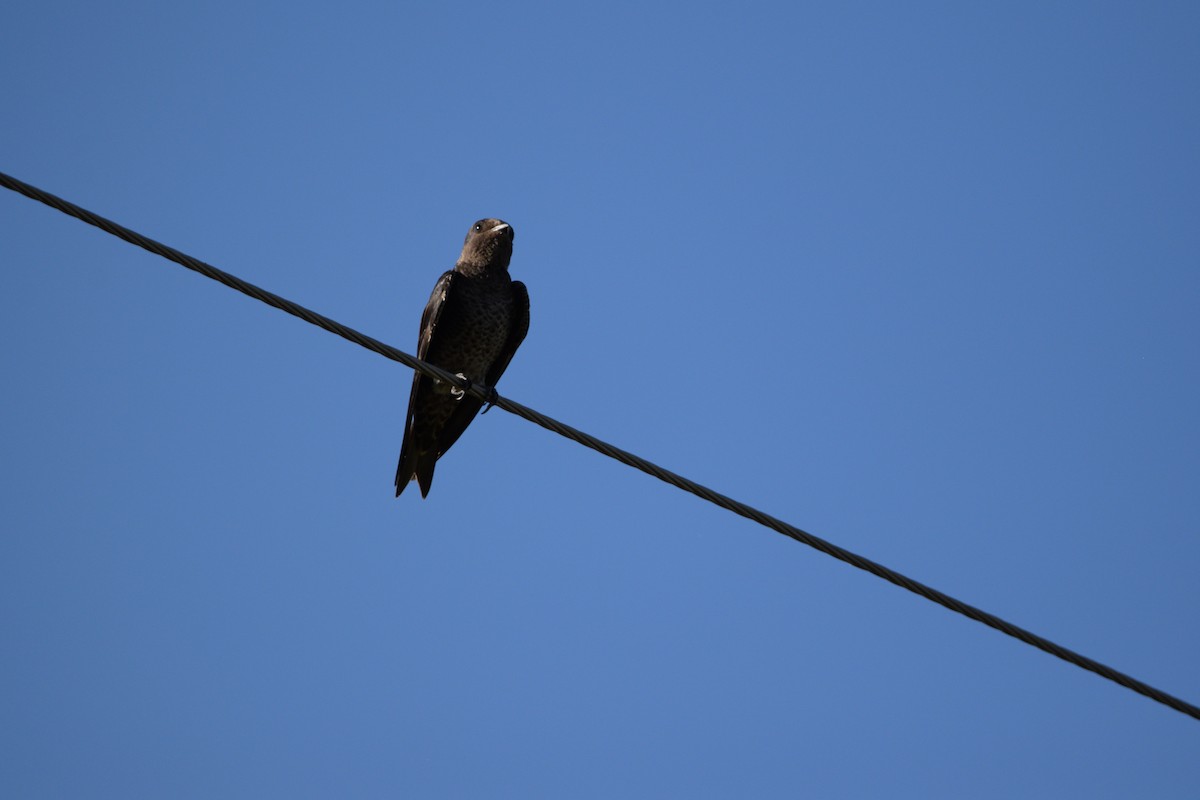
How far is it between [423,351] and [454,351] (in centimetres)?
19

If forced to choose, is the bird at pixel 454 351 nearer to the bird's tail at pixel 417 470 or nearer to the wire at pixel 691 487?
the bird's tail at pixel 417 470

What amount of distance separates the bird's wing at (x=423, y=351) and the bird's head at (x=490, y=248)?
28 centimetres

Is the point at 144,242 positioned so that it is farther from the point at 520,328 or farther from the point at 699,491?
the point at 520,328

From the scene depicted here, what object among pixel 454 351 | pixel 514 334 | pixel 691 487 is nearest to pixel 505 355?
pixel 514 334

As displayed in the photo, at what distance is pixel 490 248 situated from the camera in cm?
814

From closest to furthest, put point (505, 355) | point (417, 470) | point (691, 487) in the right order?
point (691, 487) → point (417, 470) → point (505, 355)

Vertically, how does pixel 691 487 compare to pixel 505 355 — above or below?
below

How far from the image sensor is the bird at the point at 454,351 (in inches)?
301

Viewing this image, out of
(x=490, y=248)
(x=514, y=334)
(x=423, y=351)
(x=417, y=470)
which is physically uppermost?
(x=490, y=248)

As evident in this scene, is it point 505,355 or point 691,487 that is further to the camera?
point 505,355

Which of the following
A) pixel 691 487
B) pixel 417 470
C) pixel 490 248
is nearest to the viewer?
pixel 691 487

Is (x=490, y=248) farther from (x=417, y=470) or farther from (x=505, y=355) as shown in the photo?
(x=417, y=470)

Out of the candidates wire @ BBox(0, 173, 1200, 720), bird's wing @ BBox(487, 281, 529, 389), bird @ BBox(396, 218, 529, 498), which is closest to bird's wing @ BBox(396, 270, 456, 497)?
bird @ BBox(396, 218, 529, 498)

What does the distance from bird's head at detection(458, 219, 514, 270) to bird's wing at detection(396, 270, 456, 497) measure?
280 millimetres
